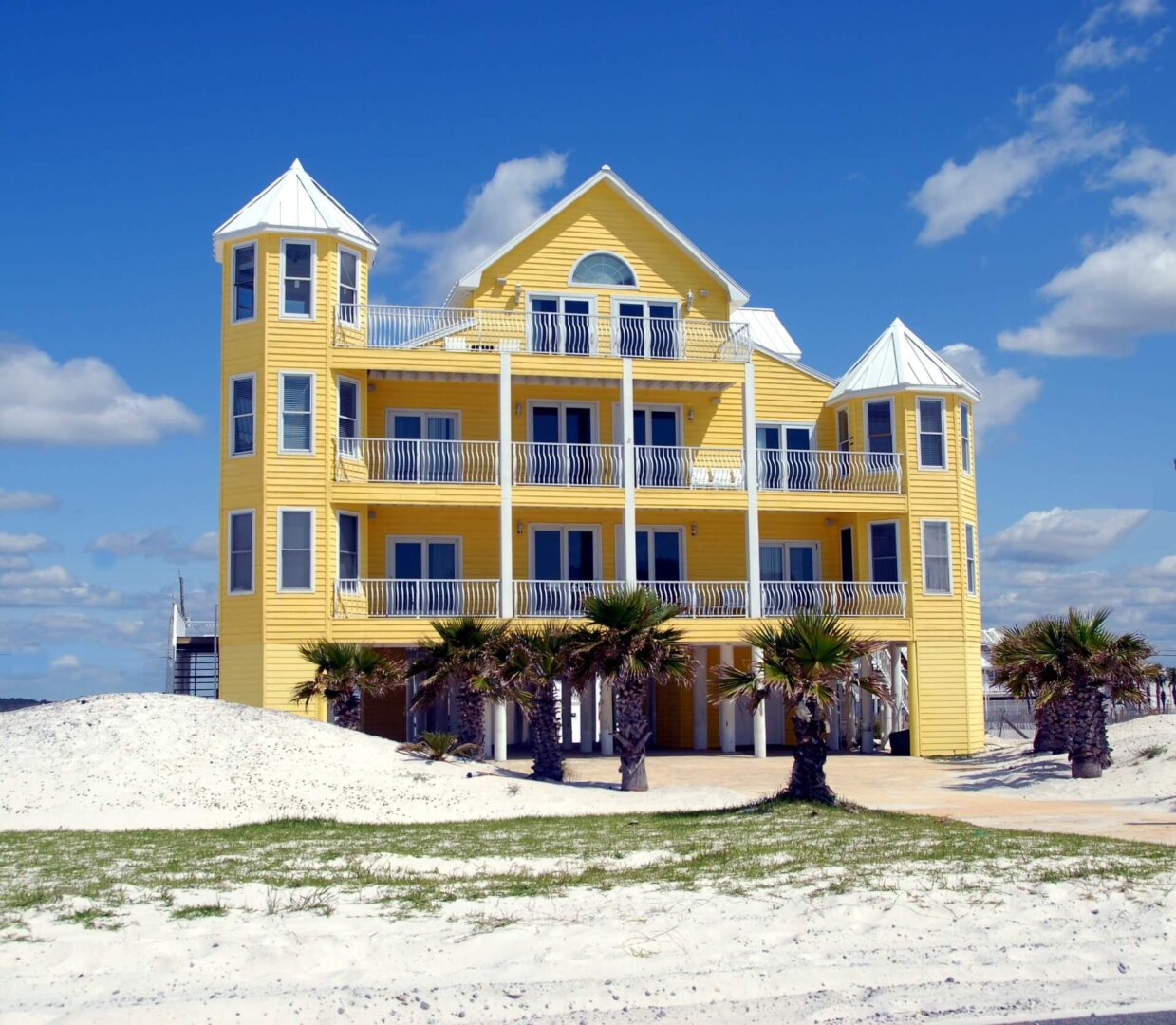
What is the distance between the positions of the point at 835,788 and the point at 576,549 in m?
11.7

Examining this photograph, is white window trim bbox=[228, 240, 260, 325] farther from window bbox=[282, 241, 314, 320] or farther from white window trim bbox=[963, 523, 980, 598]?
white window trim bbox=[963, 523, 980, 598]

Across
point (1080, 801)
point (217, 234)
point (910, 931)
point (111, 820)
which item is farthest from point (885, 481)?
point (910, 931)

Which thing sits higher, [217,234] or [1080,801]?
[217,234]

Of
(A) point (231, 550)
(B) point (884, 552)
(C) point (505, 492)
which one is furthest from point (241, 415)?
(B) point (884, 552)

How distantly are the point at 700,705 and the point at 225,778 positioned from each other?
1560 centimetres

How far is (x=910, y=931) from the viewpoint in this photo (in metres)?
9.82

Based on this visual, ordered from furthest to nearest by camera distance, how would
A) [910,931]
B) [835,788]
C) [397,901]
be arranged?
[835,788] < [397,901] < [910,931]

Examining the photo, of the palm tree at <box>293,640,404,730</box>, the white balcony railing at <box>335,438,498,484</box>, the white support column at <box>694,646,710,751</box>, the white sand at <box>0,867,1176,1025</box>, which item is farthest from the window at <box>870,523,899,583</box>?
the white sand at <box>0,867,1176,1025</box>

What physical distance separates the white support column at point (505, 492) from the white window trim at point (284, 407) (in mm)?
4138

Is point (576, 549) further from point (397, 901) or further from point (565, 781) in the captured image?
point (397, 901)

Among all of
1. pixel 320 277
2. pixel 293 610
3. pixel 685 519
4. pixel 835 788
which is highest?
pixel 320 277

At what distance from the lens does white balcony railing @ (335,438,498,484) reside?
101 feet

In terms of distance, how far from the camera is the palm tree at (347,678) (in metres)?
25.3

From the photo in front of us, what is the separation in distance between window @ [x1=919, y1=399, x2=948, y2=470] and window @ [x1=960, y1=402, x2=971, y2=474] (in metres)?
0.62
